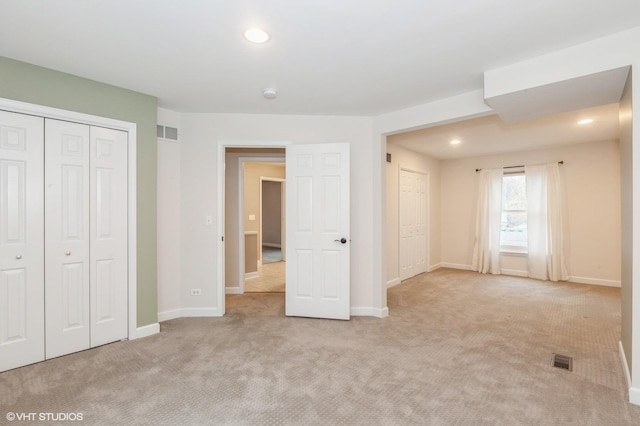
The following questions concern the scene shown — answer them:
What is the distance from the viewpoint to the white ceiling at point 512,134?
4133 mm

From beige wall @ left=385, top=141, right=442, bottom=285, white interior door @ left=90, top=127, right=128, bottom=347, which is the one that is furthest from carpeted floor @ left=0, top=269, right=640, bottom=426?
beige wall @ left=385, top=141, right=442, bottom=285

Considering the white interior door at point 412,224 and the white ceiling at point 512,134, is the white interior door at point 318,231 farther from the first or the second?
the white interior door at point 412,224

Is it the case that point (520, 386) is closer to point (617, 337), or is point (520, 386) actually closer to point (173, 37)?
point (617, 337)

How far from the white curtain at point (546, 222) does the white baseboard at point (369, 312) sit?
12.9 feet

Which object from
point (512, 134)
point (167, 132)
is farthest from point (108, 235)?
point (512, 134)

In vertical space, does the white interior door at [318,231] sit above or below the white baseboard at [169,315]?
above

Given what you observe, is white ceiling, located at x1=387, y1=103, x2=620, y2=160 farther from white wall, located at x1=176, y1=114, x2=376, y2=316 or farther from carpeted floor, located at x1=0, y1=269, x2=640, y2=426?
carpeted floor, located at x1=0, y1=269, x2=640, y2=426

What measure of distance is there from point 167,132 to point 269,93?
1.43 metres

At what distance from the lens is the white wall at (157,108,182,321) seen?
3.64m

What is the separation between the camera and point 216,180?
12.6ft

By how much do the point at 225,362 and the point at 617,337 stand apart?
151 inches

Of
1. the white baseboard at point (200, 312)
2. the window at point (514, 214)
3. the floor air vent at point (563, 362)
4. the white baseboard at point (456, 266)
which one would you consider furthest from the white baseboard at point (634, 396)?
the white baseboard at point (456, 266)

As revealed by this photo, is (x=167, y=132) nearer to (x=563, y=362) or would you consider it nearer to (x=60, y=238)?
(x=60, y=238)

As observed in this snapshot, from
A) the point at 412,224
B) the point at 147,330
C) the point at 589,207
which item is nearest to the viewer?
the point at 147,330
